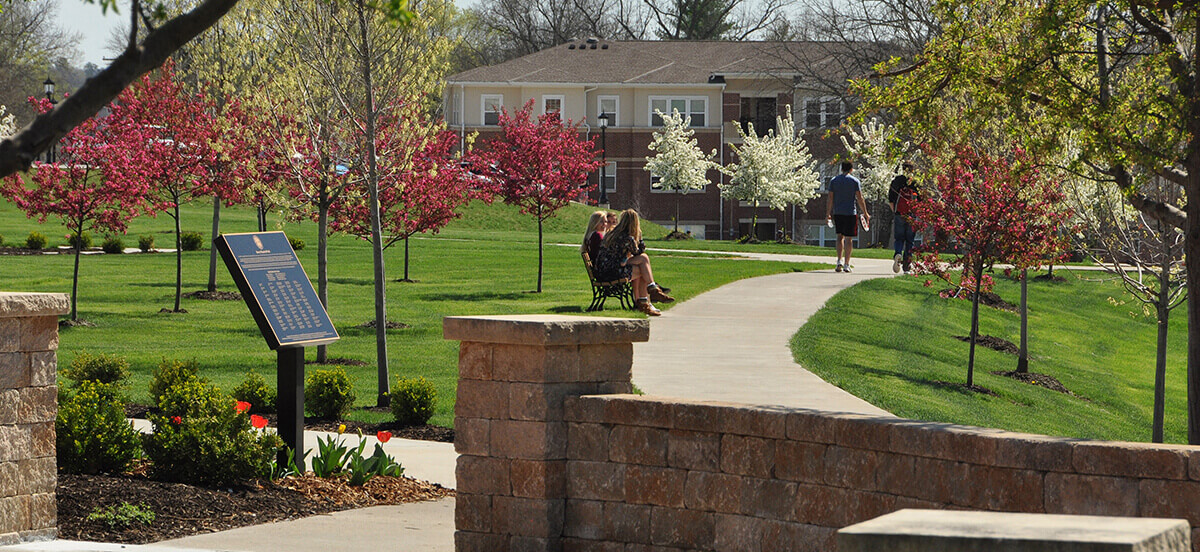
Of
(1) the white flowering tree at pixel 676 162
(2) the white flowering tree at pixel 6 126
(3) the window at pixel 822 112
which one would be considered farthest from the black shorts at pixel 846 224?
(3) the window at pixel 822 112

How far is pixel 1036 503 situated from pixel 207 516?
4.84m

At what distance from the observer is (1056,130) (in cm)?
1074

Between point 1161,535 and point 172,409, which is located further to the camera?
point 172,409

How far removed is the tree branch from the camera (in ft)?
17.5

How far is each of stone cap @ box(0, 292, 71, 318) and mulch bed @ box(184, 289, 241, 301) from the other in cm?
1567

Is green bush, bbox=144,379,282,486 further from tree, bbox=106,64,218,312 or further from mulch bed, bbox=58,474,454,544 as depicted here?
tree, bbox=106,64,218,312

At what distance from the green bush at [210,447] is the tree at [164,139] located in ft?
35.9

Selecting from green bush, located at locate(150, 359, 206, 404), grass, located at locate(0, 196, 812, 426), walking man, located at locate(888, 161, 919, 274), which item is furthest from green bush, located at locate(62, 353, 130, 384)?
walking man, located at locate(888, 161, 919, 274)

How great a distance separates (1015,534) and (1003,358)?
19027 millimetres

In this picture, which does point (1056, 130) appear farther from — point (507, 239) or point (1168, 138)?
point (507, 239)

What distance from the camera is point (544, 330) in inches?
292

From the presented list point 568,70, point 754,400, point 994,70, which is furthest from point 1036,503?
point 568,70

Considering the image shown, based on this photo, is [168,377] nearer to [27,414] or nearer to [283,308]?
[283,308]

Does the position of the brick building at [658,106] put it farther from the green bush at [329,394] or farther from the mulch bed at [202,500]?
the mulch bed at [202,500]
